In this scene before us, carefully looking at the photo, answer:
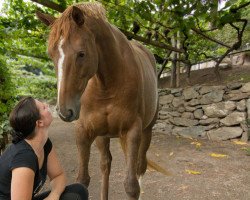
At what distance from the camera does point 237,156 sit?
5.51m

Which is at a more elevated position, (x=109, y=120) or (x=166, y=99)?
(x=109, y=120)

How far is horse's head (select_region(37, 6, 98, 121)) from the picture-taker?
1.73 m

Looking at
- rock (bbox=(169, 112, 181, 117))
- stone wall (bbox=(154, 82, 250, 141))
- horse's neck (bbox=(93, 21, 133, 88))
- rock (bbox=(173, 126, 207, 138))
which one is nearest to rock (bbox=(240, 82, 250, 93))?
stone wall (bbox=(154, 82, 250, 141))

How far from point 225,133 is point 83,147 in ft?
16.0

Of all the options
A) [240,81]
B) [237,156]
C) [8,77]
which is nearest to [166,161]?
[237,156]

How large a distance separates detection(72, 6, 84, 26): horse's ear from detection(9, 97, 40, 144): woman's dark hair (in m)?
0.58

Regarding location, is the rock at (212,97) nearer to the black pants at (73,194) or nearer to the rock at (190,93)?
the rock at (190,93)

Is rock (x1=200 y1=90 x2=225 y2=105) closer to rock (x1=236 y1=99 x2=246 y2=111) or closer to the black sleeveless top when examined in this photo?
rock (x1=236 y1=99 x2=246 y2=111)

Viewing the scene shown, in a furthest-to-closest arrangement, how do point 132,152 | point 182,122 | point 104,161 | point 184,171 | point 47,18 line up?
point 182,122 → point 184,171 → point 104,161 → point 132,152 → point 47,18

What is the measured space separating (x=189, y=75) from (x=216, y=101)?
149 centimetres

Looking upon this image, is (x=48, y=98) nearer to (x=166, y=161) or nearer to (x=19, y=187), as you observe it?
(x=166, y=161)

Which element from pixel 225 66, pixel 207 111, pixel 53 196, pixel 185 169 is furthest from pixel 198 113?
pixel 53 196

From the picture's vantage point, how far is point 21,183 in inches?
68.5

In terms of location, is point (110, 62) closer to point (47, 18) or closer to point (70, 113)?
point (47, 18)
